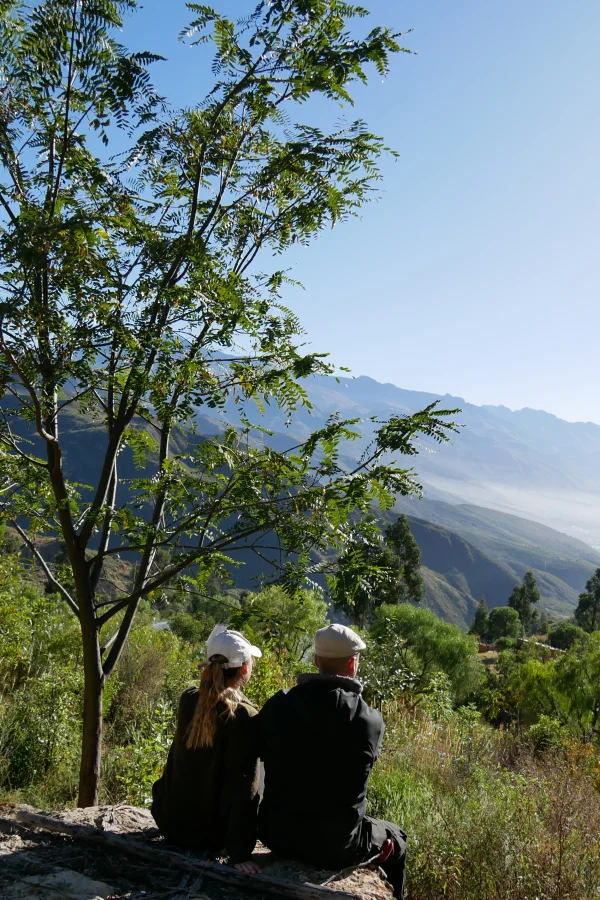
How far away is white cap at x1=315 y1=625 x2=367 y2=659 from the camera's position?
11.2 ft

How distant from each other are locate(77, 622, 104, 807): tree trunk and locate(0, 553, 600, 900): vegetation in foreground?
88 cm

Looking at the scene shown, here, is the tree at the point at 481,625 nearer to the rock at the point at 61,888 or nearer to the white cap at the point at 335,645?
the white cap at the point at 335,645

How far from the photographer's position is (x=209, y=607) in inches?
1666

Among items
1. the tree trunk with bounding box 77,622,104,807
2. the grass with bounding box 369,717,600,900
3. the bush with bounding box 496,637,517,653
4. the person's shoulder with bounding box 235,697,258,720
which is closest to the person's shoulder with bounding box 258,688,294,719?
the person's shoulder with bounding box 235,697,258,720

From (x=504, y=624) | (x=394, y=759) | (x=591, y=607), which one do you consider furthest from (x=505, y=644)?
(x=394, y=759)

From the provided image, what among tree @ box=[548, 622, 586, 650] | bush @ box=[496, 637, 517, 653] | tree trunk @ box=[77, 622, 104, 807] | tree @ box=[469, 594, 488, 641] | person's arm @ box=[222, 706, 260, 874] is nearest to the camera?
person's arm @ box=[222, 706, 260, 874]

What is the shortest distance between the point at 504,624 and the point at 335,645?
3113 inches

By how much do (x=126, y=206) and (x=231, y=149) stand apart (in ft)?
2.67

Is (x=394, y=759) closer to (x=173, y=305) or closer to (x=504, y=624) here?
(x=173, y=305)

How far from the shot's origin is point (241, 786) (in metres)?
3.35

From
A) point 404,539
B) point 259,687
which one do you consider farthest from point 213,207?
point 404,539

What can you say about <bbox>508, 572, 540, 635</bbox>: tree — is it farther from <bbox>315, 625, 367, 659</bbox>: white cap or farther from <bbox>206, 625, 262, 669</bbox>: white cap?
<bbox>206, 625, 262, 669</bbox>: white cap

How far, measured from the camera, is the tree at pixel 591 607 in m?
64.2

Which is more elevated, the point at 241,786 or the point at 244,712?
the point at 244,712
